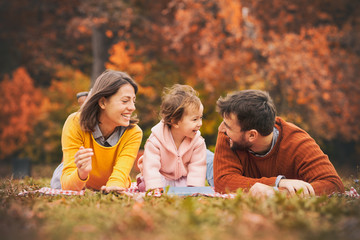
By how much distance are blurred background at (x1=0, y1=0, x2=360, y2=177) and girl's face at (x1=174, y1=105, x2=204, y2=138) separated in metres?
6.43

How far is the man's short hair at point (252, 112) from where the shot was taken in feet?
12.5

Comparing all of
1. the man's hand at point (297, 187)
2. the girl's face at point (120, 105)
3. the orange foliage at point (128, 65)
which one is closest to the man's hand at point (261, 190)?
the man's hand at point (297, 187)

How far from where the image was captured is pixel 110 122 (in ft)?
14.6

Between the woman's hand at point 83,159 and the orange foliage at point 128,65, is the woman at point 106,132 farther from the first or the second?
the orange foliage at point 128,65

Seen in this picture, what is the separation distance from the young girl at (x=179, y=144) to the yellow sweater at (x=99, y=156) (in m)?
0.23

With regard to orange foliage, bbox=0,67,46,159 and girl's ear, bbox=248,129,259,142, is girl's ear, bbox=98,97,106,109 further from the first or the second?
orange foliage, bbox=0,67,46,159

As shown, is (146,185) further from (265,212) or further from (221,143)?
(265,212)

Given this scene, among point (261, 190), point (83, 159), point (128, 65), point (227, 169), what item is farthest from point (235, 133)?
point (128, 65)

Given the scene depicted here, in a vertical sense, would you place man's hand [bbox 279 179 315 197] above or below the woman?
below

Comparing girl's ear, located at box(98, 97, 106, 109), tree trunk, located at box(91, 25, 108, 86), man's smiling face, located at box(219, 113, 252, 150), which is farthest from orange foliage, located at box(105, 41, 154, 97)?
man's smiling face, located at box(219, 113, 252, 150)

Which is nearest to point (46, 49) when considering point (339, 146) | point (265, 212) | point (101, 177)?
point (339, 146)

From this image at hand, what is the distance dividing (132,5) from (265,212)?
15447 millimetres

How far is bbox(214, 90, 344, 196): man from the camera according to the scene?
12.3ft

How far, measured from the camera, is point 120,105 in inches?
168
